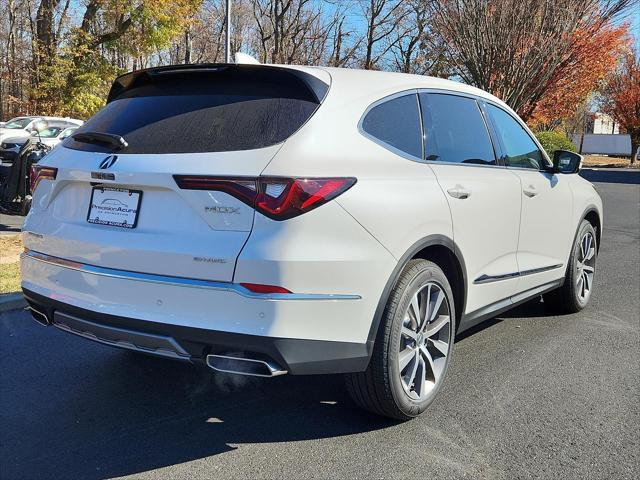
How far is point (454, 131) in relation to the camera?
3.80 m

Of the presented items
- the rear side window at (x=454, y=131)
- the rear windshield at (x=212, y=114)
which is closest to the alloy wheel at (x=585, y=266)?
the rear side window at (x=454, y=131)

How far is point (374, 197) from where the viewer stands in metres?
2.86

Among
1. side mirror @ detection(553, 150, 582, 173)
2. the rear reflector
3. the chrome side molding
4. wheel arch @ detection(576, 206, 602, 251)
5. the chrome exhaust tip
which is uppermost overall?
side mirror @ detection(553, 150, 582, 173)

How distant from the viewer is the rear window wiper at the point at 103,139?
2938 mm

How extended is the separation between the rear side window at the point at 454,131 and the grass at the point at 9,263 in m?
3.86

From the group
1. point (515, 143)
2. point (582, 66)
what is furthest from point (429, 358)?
point (582, 66)

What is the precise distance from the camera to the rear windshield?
2764mm

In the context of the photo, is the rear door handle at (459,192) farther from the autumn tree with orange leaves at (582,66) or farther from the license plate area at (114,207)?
the autumn tree with orange leaves at (582,66)

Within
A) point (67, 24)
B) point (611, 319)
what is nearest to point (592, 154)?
point (67, 24)

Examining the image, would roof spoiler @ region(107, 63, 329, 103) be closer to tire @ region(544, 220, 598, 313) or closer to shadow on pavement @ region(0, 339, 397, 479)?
shadow on pavement @ region(0, 339, 397, 479)

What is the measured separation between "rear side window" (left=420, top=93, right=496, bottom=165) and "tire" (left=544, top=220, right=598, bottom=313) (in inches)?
65.4

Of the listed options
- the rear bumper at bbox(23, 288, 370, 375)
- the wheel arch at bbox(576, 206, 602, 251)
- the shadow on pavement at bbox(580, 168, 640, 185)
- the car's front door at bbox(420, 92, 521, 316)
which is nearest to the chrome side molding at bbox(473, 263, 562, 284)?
the car's front door at bbox(420, 92, 521, 316)

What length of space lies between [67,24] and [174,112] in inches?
1020

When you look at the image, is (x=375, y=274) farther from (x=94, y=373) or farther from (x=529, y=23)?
(x=529, y=23)
